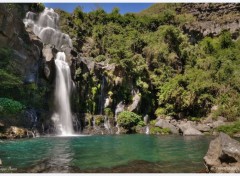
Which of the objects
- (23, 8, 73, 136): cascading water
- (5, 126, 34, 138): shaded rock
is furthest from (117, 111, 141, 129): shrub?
(5, 126, 34, 138): shaded rock

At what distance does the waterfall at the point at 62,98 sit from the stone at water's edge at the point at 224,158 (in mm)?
22570

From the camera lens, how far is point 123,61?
40000 millimetres

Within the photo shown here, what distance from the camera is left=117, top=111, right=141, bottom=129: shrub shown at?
34.6m

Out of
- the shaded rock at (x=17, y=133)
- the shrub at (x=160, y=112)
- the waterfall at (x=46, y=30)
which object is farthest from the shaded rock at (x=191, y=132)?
the waterfall at (x=46, y=30)

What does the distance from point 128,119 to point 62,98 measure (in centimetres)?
795

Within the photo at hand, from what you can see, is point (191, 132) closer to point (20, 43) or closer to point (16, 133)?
point (16, 133)

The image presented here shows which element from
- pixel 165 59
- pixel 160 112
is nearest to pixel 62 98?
pixel 160 112

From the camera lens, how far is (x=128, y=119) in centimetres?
3456

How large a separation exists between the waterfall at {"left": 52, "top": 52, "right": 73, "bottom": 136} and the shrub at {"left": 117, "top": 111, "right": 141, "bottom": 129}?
5.84 metres

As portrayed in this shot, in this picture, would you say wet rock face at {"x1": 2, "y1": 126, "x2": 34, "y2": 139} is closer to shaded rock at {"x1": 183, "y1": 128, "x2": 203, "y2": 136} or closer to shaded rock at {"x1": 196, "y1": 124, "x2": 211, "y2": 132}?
shaded rock at {"x1": 183, "y1": 128, "x2": 203, "y2": 136}

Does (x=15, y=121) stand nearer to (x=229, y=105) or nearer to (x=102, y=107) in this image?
(x=102, y=107)

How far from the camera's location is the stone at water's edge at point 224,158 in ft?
33.8

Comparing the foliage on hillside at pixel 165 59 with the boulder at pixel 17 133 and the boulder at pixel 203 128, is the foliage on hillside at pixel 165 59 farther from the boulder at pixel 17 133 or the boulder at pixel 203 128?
the boulder at pixel 17 133

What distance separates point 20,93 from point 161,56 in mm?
24717
